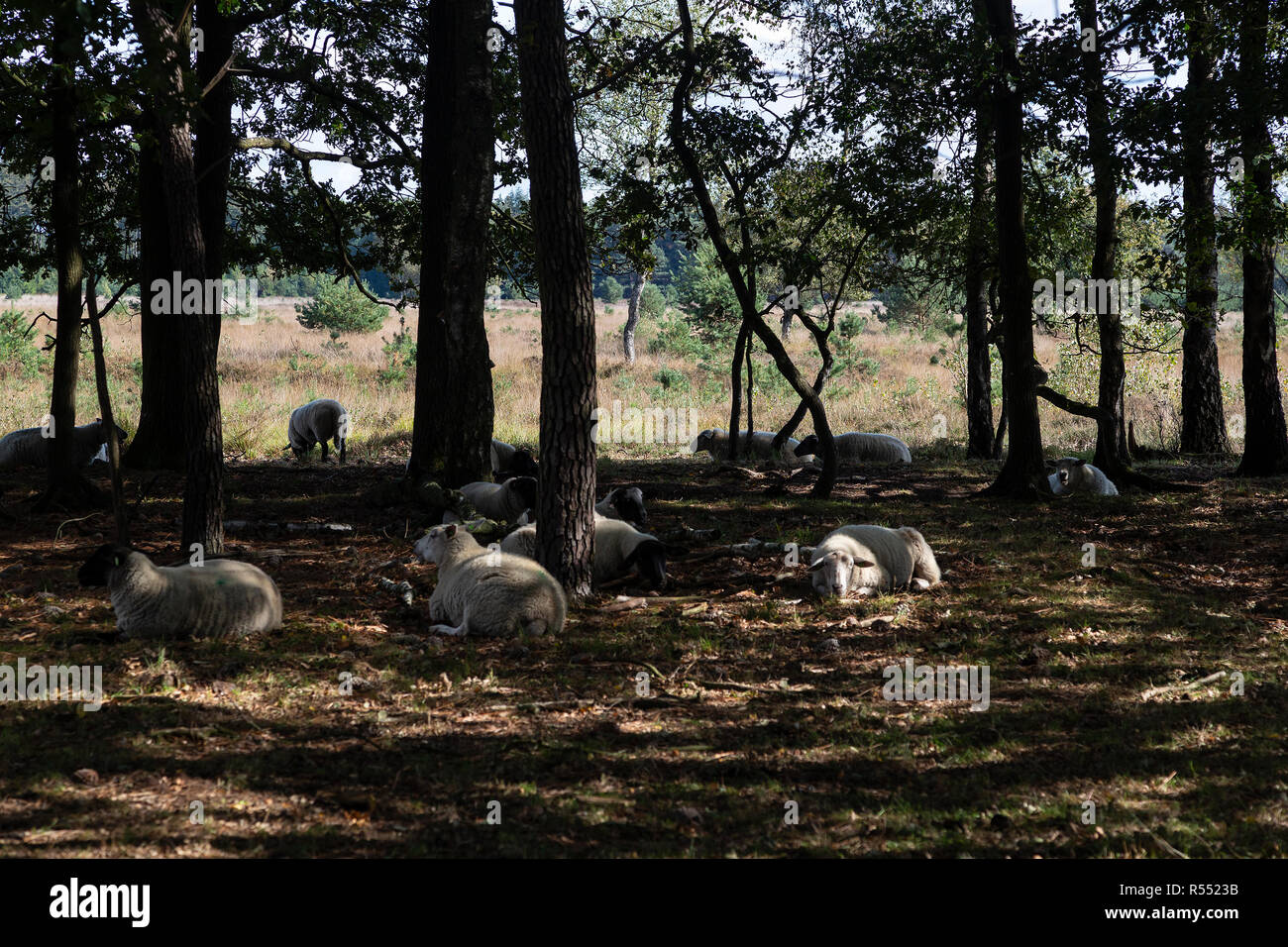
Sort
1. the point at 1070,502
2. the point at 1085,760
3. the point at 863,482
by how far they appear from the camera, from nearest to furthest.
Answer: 1. the point at 1085,760
2. the point at 1070,502
3. the point at 863,482

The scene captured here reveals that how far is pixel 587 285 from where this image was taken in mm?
8898

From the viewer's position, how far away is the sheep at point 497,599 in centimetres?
793

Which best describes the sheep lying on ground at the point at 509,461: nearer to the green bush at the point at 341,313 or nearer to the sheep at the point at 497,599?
the sheep at the point at 497,599

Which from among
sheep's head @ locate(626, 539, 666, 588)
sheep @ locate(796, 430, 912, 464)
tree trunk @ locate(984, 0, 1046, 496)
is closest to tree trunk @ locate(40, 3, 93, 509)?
sheep's head @ locate(626, 539, 666, 588)

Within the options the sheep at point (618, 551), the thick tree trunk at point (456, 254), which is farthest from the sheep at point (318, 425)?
the sheep at point (618, 551)

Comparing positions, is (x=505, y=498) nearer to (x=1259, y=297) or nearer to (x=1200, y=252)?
(x=1200, y=252)

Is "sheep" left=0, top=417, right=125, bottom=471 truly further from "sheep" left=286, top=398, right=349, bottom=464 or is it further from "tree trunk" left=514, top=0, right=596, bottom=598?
"tree trunk" left=514, top=0, right=596, bottom=598

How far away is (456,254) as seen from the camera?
43.9 feet

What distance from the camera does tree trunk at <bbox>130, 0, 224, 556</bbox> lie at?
8297 mm

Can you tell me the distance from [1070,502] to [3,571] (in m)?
12.8

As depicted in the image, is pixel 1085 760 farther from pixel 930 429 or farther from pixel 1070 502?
pixel 930 429

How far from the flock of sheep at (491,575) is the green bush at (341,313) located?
3934 centimetres

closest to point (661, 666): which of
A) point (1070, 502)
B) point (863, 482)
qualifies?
point (1070, 502)

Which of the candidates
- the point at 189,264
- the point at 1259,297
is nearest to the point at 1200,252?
the point at 1259,297
